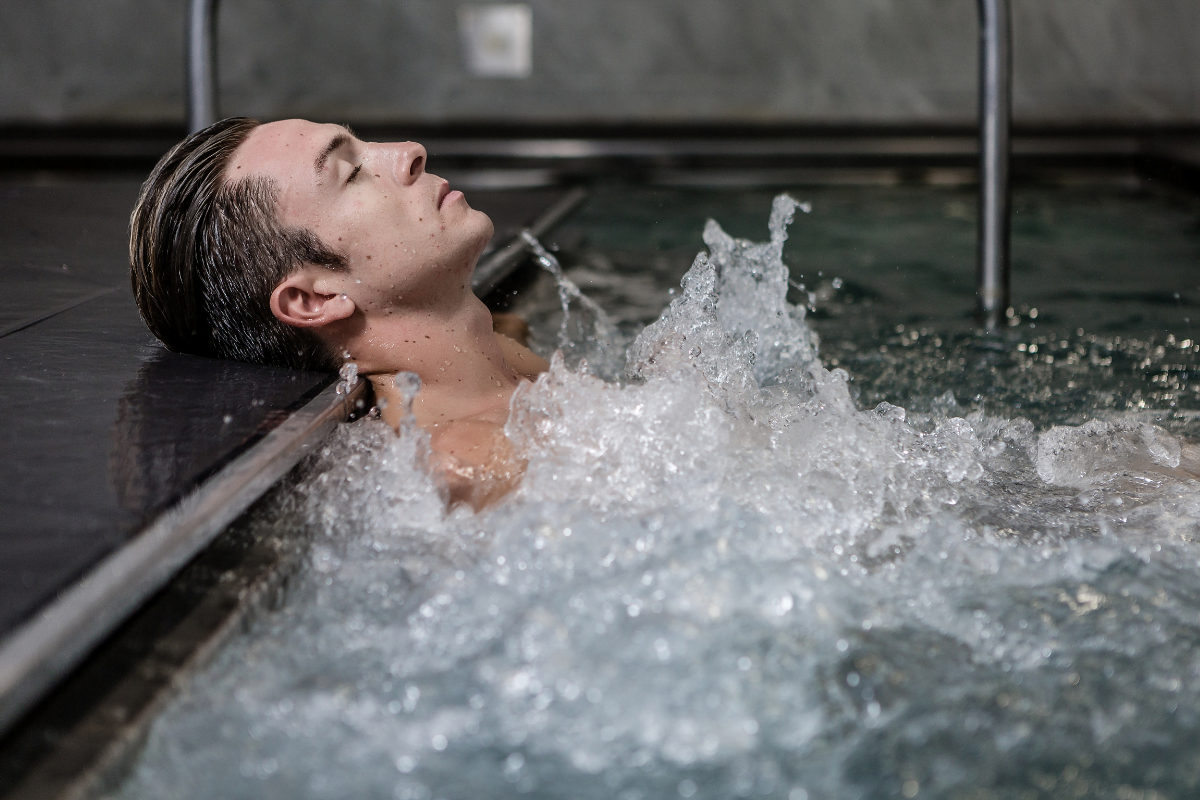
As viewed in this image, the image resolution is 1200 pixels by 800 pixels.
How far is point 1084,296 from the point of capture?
227 centimetres

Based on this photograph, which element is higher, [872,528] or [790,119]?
[790,119]

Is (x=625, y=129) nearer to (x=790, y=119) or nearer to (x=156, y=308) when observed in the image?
(x=790, y=119)

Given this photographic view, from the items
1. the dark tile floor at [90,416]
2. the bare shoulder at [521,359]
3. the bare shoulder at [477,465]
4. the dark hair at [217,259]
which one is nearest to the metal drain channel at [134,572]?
the dark tile floor at [90,416]

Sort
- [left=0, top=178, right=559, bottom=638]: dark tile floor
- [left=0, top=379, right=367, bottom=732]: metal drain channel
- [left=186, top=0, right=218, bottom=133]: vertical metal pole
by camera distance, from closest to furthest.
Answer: [left=0, top=379, right=367, bottom=732]: metal drain channel, [left=0, top=178, right=559, bottom=638]: dark tile floor, [left=186, top=0, right=218, bottom=133]: vertical metal pole

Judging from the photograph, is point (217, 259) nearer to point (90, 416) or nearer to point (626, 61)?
point (90, 416)

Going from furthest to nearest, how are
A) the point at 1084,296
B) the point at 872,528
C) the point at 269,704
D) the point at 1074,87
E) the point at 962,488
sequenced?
the point at 1074,87 < the point at 1084,296 < the point at 962,488 < the point at 872,528 < the point at 269,704

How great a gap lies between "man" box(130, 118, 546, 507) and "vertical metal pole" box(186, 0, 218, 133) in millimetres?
654

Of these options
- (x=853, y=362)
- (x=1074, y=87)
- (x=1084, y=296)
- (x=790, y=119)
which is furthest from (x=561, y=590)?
(x=1074, y=87)

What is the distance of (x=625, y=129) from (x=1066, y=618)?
3.74 meters

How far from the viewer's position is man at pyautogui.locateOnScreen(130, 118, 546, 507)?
1342 millimetres

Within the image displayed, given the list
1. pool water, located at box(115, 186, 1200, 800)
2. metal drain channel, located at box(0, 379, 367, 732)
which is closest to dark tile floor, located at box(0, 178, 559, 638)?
metal drain channel, located at box(0, 379, 367, 732)

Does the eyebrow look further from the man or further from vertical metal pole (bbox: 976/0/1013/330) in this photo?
vertical metal pole (bbox: 976/0/1013/330)

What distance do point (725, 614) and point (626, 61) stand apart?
4291mm

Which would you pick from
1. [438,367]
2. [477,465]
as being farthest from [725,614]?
[438,367]
